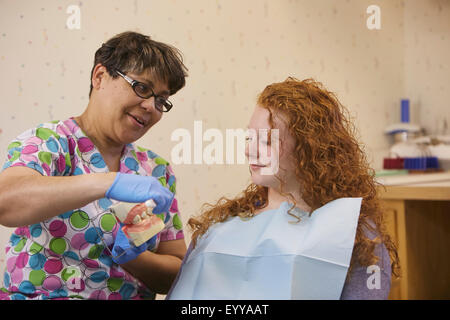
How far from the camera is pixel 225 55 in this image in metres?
1.56

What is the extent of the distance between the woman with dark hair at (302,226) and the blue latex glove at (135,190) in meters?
0.26

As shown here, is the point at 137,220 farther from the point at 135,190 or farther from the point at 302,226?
the point at 302,226

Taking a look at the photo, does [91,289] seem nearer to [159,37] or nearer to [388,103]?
[159,37]

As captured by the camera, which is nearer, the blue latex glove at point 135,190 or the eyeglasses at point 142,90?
the blue latex glove at point 135,190

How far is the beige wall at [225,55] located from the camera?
125 centimetres

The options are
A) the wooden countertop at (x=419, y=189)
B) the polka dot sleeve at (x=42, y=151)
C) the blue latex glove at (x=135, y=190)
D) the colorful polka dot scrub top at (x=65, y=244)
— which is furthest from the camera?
the wooden countertop at (x=419, y=189)

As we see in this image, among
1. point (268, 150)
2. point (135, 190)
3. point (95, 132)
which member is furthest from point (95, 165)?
point (268, 150)

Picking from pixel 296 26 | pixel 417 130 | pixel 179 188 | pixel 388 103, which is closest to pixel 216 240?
pixel 179 188

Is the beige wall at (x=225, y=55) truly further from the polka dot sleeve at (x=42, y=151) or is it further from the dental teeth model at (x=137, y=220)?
the dental teeth model at (x=137, y=220)

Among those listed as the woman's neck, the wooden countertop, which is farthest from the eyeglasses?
the wooden countertop

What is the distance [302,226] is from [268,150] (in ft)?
0.63

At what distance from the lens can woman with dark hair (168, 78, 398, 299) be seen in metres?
0.94

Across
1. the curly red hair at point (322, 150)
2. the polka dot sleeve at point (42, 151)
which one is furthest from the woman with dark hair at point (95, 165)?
the curly red hair at point (322, 150)

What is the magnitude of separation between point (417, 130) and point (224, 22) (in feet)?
4.47
